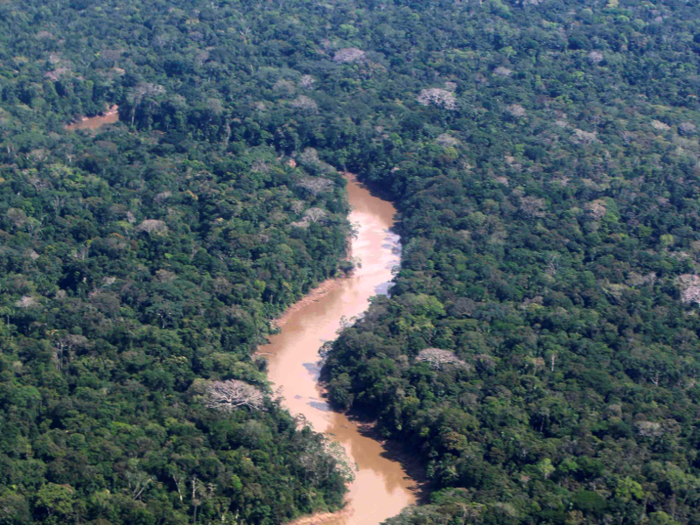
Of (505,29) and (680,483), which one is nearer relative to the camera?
(680,483)

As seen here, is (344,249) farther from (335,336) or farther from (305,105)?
(305,105)

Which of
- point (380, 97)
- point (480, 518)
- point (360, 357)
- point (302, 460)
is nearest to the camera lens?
point (480, 518)

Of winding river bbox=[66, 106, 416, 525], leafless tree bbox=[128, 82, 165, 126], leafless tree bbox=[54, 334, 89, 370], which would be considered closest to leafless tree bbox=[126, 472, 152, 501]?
winding river bbox=[66, 106, 416, 525]

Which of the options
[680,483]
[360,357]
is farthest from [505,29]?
[680,483]

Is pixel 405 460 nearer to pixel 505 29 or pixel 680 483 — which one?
pixel 680 483

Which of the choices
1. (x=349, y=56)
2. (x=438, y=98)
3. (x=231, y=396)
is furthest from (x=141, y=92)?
(x=231, y=396)

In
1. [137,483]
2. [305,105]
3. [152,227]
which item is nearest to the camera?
[137,483]
